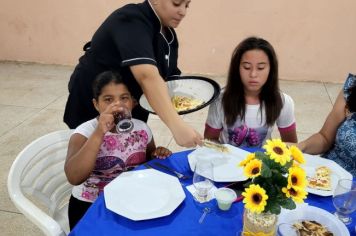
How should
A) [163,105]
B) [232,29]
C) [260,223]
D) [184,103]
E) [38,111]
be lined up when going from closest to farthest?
1. [260,223]
2. [163,105]
3. [184,103]
4. [38,111]
5. [232,29]

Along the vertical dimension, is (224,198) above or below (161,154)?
above

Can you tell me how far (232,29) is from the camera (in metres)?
4.62

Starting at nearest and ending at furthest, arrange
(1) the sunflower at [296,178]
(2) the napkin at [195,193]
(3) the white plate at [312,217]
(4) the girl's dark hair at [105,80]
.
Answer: (1) the sunflower at [296,178], (3) the white plate at [312,217], (2) the napkin at [195,193], (4) the girl's dark hair at [105,80]

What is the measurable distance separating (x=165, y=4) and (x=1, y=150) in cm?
241

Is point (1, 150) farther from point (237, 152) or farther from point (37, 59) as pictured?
point (37, 59)

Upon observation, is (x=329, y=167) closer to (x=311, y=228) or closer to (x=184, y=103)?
(x=311, y=228)

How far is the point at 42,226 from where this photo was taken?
1221mm

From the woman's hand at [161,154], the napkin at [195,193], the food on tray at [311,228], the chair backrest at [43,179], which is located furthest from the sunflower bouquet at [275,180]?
the chair backrest at [43,179]

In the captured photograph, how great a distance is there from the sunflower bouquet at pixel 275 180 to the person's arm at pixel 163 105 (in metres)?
0.43

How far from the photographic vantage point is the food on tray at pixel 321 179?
1.26 metres

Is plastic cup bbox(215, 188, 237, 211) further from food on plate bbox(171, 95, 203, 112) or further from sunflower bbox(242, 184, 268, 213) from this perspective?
food on plate bbox(171, 95, 203, 112)

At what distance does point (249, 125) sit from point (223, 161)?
1.73 ft

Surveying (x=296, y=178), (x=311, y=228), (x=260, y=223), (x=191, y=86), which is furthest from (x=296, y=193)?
(x=191, y=86)

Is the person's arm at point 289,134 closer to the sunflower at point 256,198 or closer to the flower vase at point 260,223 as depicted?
the flower vase at point 260,223
